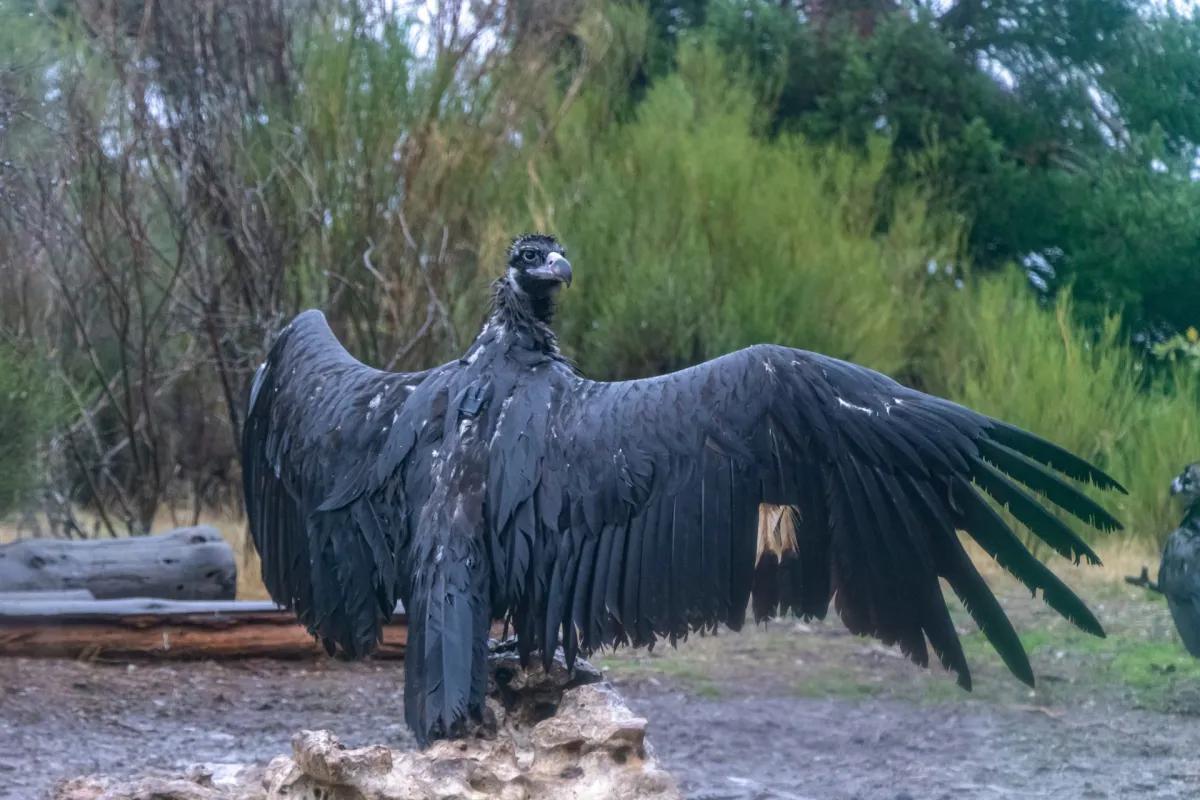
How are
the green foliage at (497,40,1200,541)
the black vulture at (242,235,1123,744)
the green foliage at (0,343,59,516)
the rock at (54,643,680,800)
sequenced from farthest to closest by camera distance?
the green foliage at (497,40,1200,541)
the green foliage at (0,343,59,516)
the black vulture at (242,235,1123,744)
the rock at (54,643,680,800)

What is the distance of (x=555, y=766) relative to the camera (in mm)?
3463

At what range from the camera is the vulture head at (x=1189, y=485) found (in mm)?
6645

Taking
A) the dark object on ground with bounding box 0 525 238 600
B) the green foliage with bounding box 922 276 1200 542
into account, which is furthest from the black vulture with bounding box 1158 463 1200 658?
the dark object on ground with bounding box 0 525 238 600

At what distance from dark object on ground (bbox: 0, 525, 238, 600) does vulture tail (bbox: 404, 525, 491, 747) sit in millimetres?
4210

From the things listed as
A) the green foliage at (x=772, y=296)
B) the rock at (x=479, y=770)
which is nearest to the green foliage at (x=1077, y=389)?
the green foliage at (x=772, y=296)

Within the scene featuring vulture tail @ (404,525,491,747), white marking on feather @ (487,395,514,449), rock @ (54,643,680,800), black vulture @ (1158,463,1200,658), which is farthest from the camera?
black vulture @ (1158,463,1200,658)

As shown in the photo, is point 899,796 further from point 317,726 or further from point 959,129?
point 959,129

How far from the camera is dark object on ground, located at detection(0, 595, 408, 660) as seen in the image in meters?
6.96

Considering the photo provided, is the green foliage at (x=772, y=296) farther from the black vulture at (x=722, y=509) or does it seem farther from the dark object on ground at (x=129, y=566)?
the black vulture at (x=722, y=509)

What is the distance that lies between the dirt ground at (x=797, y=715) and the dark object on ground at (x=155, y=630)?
0.08 metres

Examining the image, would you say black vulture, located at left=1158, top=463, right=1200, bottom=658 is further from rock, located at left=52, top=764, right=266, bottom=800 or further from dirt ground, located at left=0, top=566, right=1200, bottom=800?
rock, located at left=52, top=764, right=266, bottom=800

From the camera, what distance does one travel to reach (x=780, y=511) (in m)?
3.97

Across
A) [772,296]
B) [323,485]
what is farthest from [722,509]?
[772,296]

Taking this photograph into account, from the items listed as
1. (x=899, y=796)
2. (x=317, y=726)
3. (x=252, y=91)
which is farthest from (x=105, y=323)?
(x=899, y=796)
